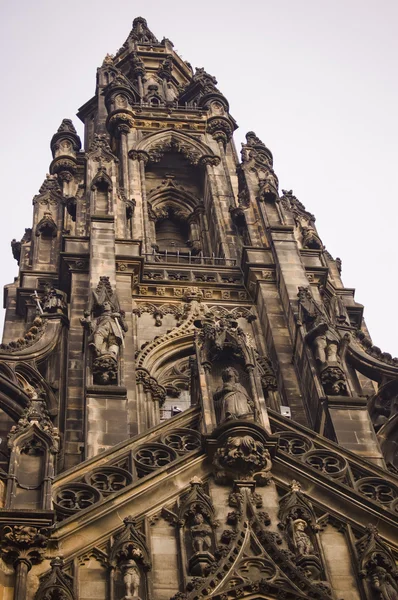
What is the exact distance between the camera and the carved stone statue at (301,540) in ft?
54.8

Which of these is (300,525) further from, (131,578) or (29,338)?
(29,338)

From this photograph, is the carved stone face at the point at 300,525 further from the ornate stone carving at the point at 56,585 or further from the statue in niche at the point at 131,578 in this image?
the ornate stone carving at the point at 56,585

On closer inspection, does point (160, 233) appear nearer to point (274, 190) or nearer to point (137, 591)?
point (274, 190)

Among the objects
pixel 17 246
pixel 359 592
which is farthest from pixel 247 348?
pixel 17 246

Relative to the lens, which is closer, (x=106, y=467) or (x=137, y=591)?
(x=137, y=591)

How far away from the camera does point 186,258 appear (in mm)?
33375

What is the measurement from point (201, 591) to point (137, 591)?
2.88ft

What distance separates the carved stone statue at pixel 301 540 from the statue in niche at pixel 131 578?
236cm

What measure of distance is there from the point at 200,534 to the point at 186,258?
17151mm

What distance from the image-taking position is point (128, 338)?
2578cm

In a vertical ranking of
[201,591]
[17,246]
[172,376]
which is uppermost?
[17,246]

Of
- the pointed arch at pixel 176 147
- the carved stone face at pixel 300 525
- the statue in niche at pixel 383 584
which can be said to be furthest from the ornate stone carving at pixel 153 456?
the pointed arch at pixel 176 147

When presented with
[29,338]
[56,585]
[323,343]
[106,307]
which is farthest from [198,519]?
[29,338]

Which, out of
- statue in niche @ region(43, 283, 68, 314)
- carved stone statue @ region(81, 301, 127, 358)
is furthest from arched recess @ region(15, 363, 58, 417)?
statue in niche @ region(43, 283, 68, 314)
